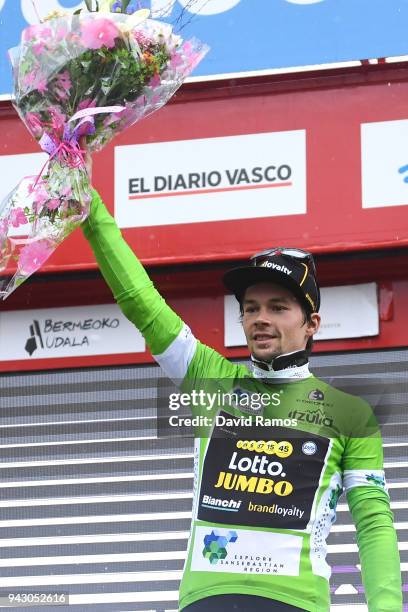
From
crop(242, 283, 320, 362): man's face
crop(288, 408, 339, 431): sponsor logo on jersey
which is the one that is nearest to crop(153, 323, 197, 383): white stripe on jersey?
crop(242, 283, 320, 362): man's face

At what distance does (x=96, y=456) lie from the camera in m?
4.73

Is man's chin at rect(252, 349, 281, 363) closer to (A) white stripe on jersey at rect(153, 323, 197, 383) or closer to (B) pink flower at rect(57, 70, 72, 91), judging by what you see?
(A) white stripe on jersey at rect(153, 323, 197, 383)

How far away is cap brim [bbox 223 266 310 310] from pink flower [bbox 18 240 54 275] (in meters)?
0.48

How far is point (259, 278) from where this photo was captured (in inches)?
112

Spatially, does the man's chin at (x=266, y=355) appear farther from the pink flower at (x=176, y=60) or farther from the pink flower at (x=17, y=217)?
the pink flower at (x=176, y=60)

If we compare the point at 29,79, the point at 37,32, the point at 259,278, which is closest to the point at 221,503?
the point at 259,278

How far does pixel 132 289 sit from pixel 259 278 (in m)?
0.36

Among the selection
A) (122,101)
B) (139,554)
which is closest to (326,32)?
(122,101)

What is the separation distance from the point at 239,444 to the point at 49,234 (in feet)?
2.46

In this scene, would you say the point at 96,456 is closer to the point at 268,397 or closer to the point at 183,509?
the point at 183,509

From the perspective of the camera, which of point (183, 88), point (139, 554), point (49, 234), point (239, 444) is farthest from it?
point (183, 88)

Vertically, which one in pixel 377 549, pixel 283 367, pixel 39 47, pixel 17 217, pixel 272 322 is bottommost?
pixel 377 549

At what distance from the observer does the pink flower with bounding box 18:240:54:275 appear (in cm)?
291

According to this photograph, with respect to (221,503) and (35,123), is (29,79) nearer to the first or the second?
(35,123)
